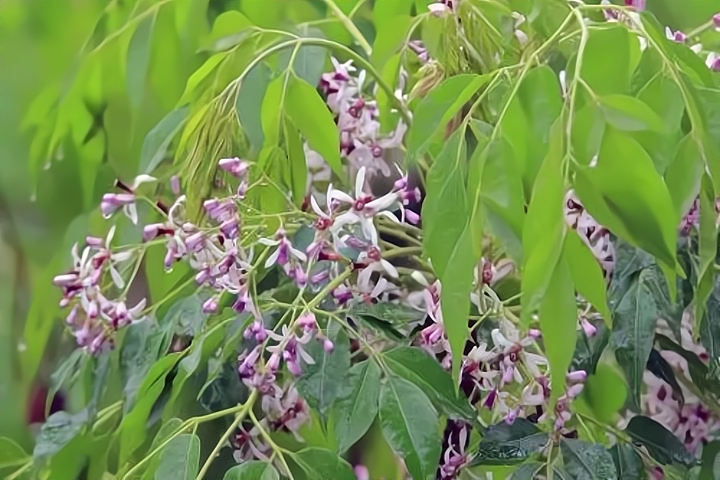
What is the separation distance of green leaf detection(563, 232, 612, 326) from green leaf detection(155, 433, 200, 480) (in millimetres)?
232

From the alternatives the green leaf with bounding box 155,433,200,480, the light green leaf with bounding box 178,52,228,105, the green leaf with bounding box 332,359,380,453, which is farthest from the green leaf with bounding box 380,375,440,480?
the light green leaf with bounding box 178,52,228,105

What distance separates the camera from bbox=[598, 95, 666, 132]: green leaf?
1.08 ft

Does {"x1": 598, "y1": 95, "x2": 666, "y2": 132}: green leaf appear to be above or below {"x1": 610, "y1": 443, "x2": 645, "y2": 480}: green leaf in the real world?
above

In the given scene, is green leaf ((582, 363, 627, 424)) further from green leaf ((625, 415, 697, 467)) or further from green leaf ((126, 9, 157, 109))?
green leaf ((126, 9, 157, 109))

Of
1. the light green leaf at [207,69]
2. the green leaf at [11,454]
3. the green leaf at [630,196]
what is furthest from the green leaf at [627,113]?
the green leaf at [11,454]

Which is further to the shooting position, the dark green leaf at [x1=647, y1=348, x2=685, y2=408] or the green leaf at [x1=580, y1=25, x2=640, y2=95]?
the dark green leaf at [x1=647, y1=348, x2=685, y2=408]

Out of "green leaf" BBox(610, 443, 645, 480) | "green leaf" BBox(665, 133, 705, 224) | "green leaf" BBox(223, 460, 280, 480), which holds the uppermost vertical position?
"green leaf" BBox(665, 133, 705, 224)

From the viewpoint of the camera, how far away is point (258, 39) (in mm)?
465

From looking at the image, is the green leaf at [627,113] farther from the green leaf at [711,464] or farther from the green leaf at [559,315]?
the green leaf at [711,464]

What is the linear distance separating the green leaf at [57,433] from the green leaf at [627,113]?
1.37 feet

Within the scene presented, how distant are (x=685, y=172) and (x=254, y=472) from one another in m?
0.27

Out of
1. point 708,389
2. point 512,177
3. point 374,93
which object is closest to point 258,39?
point 374,93

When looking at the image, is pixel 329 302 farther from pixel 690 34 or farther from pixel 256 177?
pixel 690 34

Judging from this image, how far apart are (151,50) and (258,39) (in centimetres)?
11
